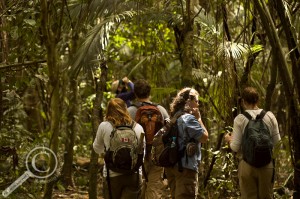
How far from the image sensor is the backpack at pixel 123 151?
6.21 metres

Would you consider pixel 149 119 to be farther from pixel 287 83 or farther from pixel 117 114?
pixel 287 83

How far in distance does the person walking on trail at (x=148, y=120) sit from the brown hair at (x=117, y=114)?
84 cm

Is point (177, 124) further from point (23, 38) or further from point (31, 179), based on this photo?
point (31, 179)

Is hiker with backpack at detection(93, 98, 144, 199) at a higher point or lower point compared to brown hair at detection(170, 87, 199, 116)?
lower

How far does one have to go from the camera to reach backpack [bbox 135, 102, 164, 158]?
23.8 ft

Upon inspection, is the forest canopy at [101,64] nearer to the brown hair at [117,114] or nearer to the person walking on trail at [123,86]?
the person walking on trail at [123,86]

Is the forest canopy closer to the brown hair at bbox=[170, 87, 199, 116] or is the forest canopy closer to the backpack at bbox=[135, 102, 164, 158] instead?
the brown hair at bbox=[170, 87, 199, 116]

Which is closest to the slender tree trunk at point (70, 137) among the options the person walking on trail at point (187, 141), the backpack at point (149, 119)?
the backpack at point (149, 119)

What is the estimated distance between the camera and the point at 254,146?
6.32m

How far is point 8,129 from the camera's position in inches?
392

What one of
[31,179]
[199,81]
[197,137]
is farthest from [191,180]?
[31,179]

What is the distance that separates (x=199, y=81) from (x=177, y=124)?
10.4ft

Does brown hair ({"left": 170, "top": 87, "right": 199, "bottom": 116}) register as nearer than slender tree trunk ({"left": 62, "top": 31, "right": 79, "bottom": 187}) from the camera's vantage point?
Yes

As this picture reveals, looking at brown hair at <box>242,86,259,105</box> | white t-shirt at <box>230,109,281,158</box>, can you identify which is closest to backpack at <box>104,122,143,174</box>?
white t-shirt at <box>230,109,281,158</box>
